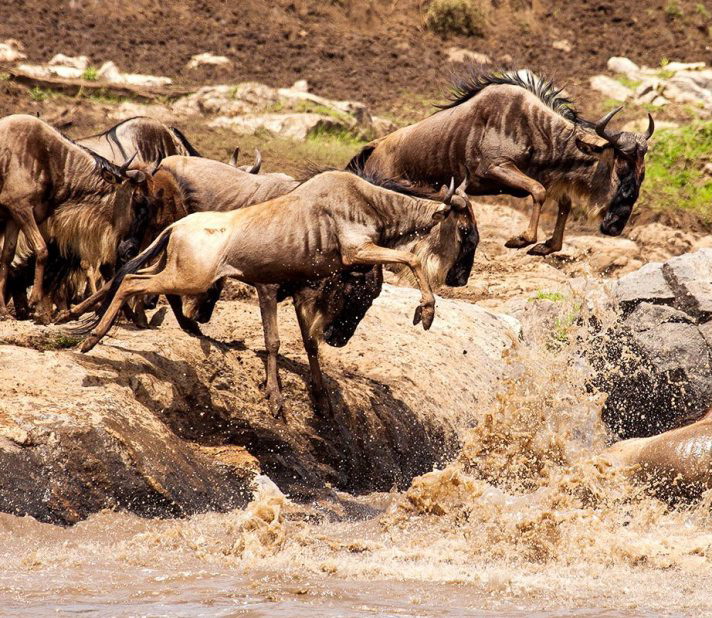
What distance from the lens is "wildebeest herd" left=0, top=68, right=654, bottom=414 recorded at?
9.29m

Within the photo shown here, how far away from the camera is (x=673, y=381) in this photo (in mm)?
12078

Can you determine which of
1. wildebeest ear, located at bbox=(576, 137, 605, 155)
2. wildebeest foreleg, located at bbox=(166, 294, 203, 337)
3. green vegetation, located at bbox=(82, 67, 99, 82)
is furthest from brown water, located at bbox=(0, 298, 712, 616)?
green vegetation, located at bbox=(82, 67, 99, 82)

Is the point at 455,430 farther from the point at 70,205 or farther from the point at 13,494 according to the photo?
the point at 13,494

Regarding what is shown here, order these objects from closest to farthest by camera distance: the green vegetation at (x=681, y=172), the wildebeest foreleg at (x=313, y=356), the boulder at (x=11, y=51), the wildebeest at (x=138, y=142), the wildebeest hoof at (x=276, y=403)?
the wildebeest hoof at (x=276, y=403) → the wildebeest foreleg at (x=313, y=356) → the wildebeest at (x=138, y=142) → the green vegetation at (x=681, y=172) → the boulder at (x=11, y=51)

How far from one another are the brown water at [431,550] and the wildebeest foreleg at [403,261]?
1.12 m

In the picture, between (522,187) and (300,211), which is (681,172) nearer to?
(522,187)

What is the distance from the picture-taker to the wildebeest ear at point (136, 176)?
34.0 feet

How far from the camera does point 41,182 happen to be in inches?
416

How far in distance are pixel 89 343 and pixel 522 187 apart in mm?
3695

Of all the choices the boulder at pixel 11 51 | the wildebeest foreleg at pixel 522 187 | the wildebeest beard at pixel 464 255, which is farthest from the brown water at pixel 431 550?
the boulder at pixel 11 51

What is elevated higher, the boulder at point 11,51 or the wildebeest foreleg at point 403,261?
the wildebeest foreleg at point 403,261

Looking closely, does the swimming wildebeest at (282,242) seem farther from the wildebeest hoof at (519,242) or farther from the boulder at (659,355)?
the boulder at (659,355)

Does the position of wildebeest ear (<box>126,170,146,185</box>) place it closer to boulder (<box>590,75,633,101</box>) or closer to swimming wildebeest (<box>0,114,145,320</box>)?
swimming wildebeest (<box>0,114,145,320</box>)

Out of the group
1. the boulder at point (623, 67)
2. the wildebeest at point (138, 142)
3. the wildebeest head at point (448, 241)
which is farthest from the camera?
the boulder at point (623, 67)
